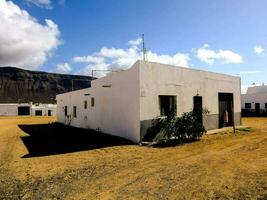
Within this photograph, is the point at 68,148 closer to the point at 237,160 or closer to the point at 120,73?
the point at 120,73

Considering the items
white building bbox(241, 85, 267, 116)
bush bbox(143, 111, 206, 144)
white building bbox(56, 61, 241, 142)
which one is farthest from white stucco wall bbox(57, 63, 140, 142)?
white building bbox(241, 85, 267, 116)

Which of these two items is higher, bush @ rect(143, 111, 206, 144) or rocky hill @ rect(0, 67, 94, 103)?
rocky hill @ rect(0, 67, 94, 103)

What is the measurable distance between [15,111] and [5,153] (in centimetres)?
5502

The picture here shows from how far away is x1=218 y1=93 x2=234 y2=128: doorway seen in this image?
2038cm

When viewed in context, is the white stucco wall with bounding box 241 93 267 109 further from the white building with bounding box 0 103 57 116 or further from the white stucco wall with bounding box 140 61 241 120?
the white building with bounding box 0 103 57 116

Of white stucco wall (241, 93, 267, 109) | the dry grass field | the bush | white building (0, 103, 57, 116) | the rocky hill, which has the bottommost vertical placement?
the dry grass field

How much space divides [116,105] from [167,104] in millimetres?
2756

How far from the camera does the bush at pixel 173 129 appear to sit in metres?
14.6

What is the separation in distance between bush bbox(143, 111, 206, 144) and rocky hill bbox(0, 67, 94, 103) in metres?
102

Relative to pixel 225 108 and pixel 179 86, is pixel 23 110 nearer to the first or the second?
pixel 225 108

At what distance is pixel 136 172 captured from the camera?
8.72 metres

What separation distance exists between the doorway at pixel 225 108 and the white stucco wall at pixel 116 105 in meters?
7.89

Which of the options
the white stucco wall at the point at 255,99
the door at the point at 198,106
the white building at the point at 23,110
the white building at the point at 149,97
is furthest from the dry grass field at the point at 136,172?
the white building at the point at 23,110

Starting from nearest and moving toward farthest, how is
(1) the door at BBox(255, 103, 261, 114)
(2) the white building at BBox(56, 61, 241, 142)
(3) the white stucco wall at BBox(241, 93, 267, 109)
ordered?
(2) the white building at BBox(56, 61, 241, 142) < (3) the white stucco wall at BBox(241, 93, 267, 109) < (1) the door at BBox(255, 103, 261, 114)
